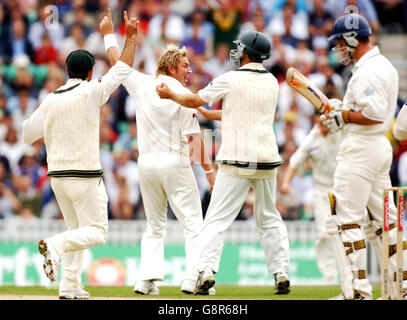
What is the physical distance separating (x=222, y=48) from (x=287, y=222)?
5525 mm

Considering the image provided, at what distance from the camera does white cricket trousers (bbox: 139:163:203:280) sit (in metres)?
11.7

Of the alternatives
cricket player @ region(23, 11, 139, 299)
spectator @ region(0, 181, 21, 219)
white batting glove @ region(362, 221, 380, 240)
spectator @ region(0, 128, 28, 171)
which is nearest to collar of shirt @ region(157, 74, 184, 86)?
cricket player @ region(23, 11, 139, 299)

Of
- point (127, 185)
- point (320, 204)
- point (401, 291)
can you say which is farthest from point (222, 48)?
point (401, 291)

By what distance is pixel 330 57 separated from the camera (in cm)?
2238

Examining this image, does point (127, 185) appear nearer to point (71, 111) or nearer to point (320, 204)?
point (320, 204)

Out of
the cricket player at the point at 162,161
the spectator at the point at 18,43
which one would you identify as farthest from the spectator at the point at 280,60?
the cricket player at the point at 162,161

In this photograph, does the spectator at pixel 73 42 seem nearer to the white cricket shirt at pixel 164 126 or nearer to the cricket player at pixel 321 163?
the cricket player at pixel 321 163

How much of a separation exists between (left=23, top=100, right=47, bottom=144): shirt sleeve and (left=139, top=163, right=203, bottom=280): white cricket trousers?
136cm

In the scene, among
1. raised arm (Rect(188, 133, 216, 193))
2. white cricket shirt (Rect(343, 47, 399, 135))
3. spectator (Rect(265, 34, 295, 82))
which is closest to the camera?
white cricket shirt (Rect(343, 47, 399, 135))

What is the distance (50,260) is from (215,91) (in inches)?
97.9

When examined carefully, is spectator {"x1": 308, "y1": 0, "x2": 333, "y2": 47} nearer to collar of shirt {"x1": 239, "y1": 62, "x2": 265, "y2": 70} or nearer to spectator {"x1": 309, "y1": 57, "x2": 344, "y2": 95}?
spectator {"x1": 309, "y1": 57, "x2": 344, "y2": 95}

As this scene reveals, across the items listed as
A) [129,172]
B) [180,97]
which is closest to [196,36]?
[129,172]

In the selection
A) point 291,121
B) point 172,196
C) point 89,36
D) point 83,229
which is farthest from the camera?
point 89,36

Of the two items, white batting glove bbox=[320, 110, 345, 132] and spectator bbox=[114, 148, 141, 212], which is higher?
spectator bbox=[114, 148, 141, 212]
